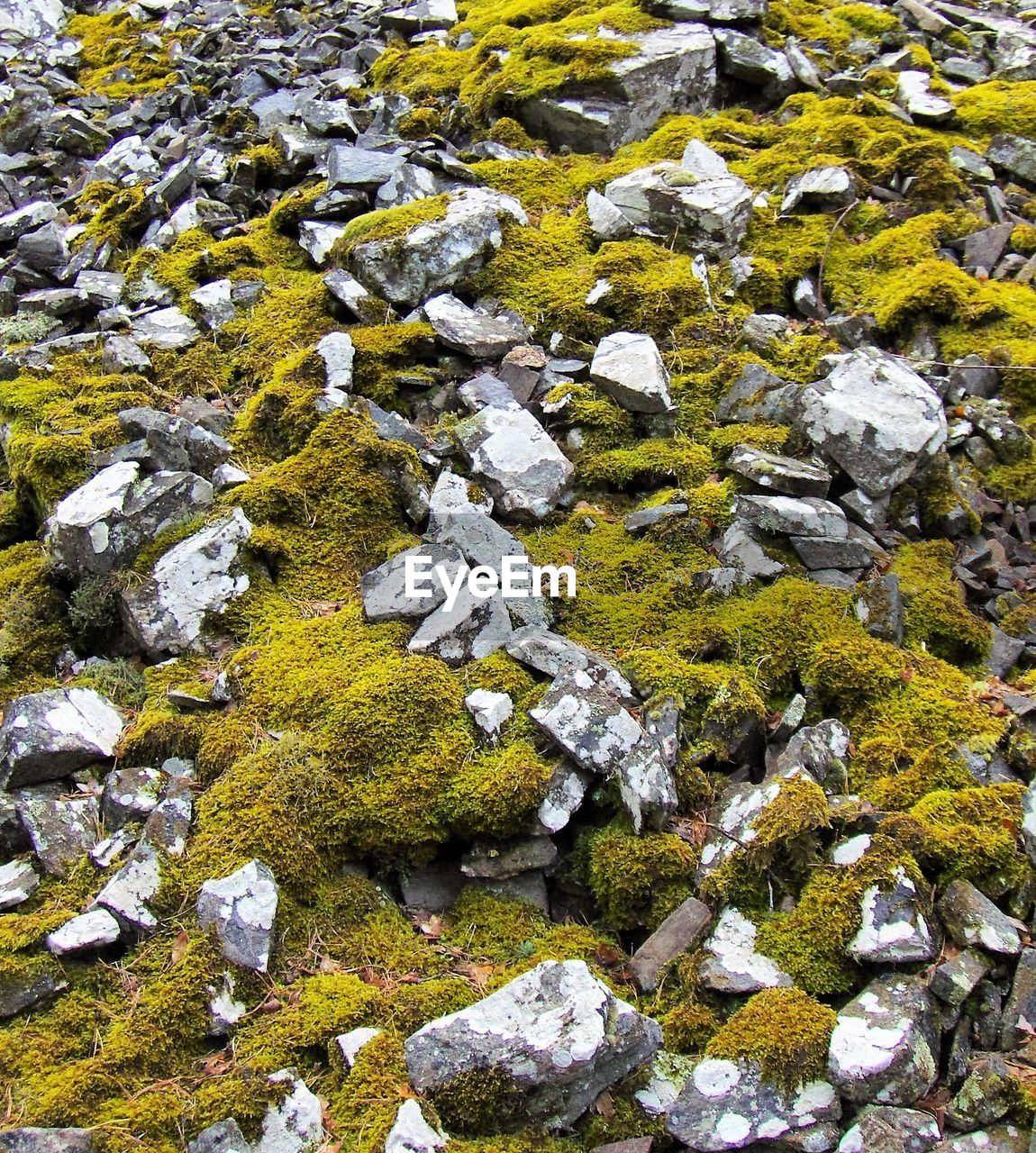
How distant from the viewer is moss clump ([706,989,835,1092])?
3797 millimetres

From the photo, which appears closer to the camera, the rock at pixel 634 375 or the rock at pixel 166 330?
the rock at pixel 634 375

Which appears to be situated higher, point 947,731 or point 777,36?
point 777,36

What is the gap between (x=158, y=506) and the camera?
5918 mm

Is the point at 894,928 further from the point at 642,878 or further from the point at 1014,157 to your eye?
the point at 1014,157

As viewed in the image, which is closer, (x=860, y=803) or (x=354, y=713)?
(x=860, y=803)

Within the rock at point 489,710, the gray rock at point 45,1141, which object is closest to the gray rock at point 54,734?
the gray rock at point 45,1141

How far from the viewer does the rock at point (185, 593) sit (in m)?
5.63

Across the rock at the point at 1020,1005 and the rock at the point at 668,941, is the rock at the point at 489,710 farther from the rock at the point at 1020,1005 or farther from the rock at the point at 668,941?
the rock at the point at 1020,1005

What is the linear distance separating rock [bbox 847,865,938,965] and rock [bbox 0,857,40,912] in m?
3.78

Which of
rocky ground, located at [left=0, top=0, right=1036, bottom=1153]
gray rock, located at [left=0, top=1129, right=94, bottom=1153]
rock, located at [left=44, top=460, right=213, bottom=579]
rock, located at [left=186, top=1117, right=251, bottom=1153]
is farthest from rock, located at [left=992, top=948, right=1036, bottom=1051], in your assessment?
rock, located at [left=44, top=460, right=213, bottom=579]

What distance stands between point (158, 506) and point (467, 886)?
3046 mm

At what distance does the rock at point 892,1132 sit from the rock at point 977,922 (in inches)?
30.5

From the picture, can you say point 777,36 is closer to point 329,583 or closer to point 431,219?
point 431,219

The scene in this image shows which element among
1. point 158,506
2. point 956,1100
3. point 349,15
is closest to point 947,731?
point 956,1100
